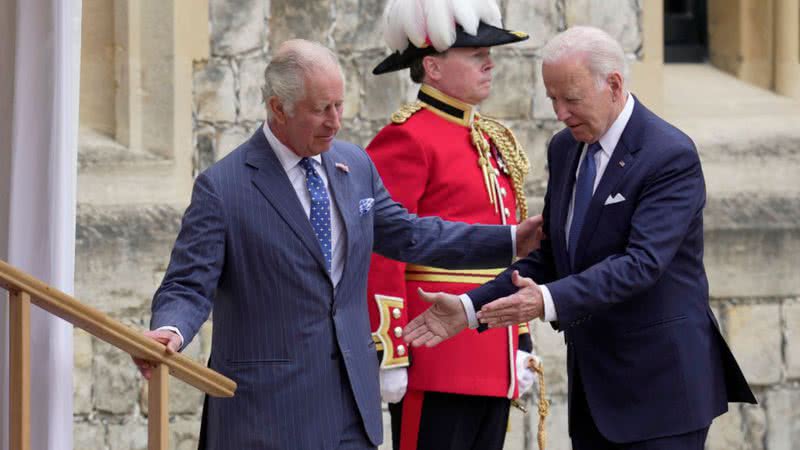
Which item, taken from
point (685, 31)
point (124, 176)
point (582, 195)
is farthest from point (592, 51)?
point (685, 31)

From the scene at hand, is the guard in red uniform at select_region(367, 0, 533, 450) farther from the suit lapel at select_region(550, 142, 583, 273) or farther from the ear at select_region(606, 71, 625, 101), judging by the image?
the ear at select_region(606, 71, 625, 101)

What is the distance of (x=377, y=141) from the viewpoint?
5316 millimetres

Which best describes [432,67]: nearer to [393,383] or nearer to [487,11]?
[487,11]

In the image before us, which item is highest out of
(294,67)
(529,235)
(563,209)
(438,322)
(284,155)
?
(294,67)

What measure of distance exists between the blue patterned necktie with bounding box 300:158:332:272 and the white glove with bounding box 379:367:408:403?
97 centimetres

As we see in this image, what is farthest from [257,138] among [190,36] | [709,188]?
[709,188]

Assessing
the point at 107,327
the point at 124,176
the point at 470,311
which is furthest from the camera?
the point at 124,176

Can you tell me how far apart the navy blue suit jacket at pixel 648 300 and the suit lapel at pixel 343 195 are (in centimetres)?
52

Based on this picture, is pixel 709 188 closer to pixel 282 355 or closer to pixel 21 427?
pixel 282 355

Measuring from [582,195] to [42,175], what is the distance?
1.36 meters

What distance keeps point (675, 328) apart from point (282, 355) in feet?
3.17

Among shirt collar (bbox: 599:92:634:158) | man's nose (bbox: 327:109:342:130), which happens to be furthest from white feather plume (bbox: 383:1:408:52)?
man's nose (bbox: 327:109:342:130)

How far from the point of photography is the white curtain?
4.32 m

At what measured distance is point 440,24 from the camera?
5203 millimetres
